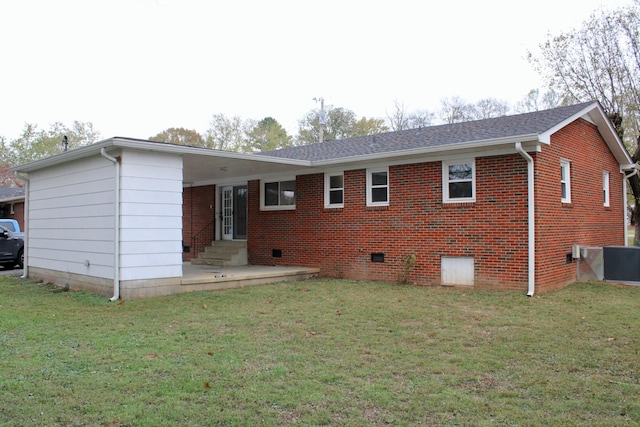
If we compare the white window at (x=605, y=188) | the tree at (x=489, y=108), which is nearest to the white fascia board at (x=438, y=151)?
the white window at (x=605, y=188)

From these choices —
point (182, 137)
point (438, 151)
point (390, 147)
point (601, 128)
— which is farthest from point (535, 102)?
point (182, 137)

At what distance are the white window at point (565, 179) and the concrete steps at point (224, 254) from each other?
28.3ft

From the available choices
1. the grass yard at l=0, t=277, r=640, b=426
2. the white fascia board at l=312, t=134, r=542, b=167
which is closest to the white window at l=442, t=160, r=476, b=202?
the white fascia board at l=312, t=134, r=542, b=167

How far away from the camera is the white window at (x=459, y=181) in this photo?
1025 cm

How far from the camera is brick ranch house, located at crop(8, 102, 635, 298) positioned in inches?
365

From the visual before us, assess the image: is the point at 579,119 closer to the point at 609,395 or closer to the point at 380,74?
the point at 609,395

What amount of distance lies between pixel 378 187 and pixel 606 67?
15010mm

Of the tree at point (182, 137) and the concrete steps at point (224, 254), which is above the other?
the tree at point (182, 137)

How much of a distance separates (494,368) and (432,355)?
70 centimetres

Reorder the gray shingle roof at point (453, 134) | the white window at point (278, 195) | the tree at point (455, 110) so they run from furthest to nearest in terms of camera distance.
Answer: the tree at point (455, 110) < the white window at point (278, 195) < the gray shingle roof at point (453, 134)

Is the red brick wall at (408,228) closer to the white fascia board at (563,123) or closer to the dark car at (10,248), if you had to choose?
the white fascia board at (563,123)

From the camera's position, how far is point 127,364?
195 inches

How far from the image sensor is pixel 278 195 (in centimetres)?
1395

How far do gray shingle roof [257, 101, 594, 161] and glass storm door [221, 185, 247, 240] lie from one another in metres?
2.26
